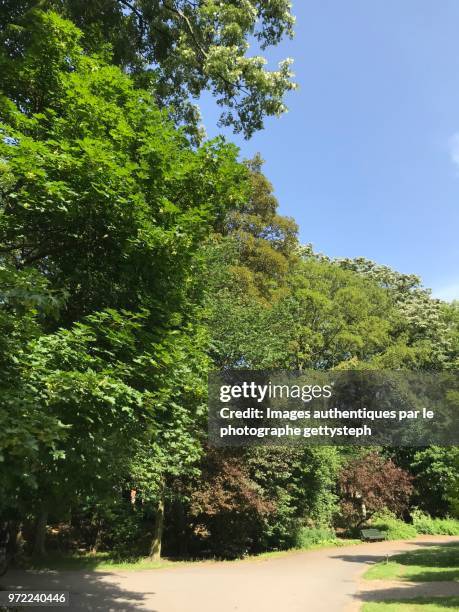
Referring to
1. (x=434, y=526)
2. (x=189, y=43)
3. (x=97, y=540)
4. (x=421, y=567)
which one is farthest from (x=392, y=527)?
(x=189, y=43)

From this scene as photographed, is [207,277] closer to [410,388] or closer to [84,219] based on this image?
[84,219]

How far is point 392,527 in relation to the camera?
1057 inches

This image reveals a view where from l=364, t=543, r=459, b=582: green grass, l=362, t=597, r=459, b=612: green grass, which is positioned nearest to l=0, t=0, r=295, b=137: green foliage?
l=362, t=597, r=459, b=612: green grass

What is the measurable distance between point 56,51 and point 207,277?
39.3 feet

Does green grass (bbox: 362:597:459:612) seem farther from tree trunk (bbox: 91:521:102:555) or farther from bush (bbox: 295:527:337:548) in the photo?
tree trunk (bbox: 91:521:102:555)

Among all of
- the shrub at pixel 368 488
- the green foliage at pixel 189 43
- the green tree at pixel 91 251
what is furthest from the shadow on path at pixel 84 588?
the shrub at pixel 368 488

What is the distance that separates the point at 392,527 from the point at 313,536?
19.9ft

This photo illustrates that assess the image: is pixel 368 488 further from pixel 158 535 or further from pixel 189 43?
pixel 189 43

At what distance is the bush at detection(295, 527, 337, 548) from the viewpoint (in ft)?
72.9

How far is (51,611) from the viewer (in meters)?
9.37

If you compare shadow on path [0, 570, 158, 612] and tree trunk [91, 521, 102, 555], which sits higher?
tree trunk [91, 521, 102, 555]

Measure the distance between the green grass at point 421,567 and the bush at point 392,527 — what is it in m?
6.20

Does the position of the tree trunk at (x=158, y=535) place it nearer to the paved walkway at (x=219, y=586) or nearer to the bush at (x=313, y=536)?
the paved walkway at (x=219, y=586)

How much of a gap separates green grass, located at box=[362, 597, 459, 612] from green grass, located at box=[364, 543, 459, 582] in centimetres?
339
